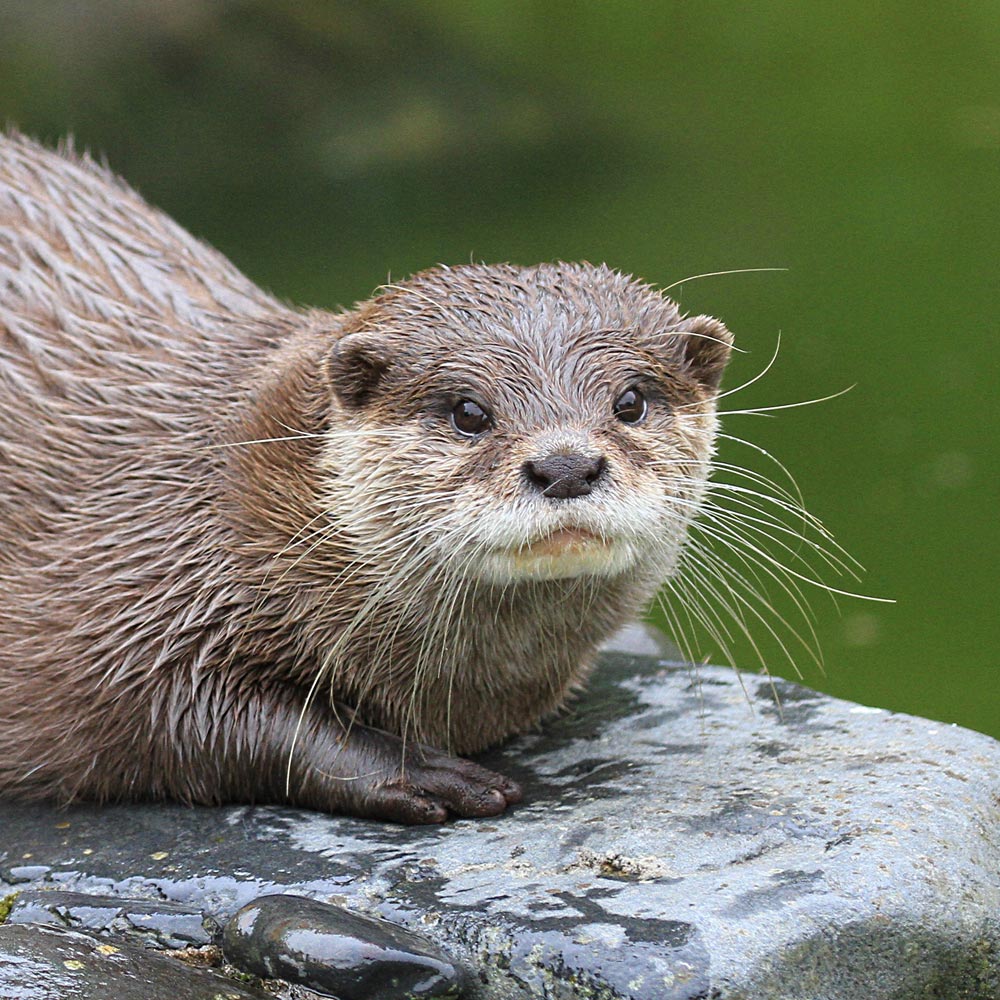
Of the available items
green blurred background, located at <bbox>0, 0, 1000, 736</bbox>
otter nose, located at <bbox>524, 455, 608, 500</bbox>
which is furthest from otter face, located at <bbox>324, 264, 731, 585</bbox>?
green blurred background, located at <bbox>0, 0, 1000, 736</bbox>

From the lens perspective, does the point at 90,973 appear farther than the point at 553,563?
No

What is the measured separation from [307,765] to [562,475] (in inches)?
38.6

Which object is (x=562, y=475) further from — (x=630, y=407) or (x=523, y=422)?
(x=630, y=407)

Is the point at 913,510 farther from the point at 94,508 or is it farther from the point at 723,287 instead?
the point at 94,508

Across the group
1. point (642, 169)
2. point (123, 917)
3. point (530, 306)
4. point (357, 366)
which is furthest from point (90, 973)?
point (642, 169)

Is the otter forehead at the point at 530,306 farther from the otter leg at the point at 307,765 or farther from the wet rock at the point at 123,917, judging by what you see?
the wet rock at the point at 123,917

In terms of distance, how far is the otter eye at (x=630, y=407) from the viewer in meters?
3.30

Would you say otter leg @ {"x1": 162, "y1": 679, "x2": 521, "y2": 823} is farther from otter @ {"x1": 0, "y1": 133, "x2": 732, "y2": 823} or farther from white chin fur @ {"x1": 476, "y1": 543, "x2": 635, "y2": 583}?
white chin fur @ {"x1": 476, "y1": 543, "x2": 635, "y2": 583}

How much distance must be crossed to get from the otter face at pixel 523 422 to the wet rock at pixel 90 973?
0.90m

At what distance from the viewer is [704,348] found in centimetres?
354

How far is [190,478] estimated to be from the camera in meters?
3.72

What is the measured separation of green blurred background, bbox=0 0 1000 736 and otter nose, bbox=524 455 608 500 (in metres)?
4.34

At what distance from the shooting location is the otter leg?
3.48m

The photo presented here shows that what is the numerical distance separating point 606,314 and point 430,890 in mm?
1217
